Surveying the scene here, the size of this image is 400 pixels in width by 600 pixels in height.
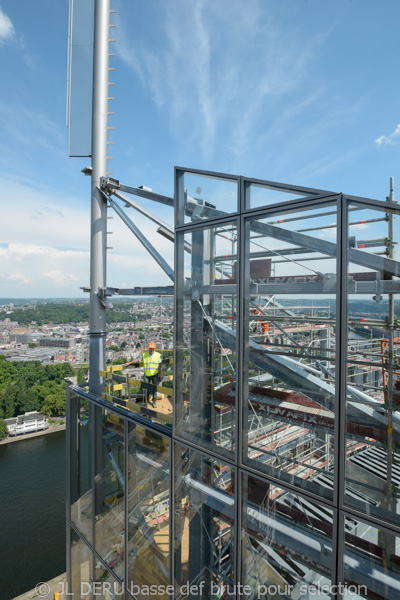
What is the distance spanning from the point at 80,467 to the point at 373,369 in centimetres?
699

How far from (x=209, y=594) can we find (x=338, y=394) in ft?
11.8

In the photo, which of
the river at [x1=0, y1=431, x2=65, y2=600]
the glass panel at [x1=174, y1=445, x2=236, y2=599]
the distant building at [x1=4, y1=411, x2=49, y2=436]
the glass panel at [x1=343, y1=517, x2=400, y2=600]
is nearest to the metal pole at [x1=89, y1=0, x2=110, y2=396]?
the glass panel at [x1=174, y1=445, x2=236, y2=599]

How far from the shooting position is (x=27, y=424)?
119ft

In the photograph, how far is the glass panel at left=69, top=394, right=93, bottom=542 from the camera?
6.91 m

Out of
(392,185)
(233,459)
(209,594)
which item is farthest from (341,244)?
(209,594)

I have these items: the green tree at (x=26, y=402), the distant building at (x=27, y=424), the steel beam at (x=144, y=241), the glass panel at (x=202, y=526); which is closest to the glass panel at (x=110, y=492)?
the glass panel at (x=202, y=526)

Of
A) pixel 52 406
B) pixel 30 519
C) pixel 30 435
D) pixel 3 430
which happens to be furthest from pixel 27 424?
pixel 30 519

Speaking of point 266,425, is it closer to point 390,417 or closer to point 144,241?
point 390,417

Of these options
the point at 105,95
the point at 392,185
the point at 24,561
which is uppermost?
the point at 105,95

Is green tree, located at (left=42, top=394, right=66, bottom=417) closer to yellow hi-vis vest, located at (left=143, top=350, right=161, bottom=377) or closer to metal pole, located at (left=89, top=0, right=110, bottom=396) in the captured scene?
metal pole, located at (left=89, top=0, right=110, bottom=396)

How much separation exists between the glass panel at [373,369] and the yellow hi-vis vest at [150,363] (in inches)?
197

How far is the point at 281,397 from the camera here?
377cm

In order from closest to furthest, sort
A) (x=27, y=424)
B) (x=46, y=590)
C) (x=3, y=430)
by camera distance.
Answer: (x=46, y=590), (x=3, y=430), (x=27, y=424)

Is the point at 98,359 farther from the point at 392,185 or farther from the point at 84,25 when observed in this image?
the point at 84,25
